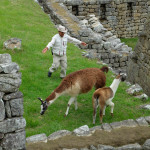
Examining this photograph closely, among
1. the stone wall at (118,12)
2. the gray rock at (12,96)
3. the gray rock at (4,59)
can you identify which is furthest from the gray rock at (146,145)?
the stone wall at (118,12)

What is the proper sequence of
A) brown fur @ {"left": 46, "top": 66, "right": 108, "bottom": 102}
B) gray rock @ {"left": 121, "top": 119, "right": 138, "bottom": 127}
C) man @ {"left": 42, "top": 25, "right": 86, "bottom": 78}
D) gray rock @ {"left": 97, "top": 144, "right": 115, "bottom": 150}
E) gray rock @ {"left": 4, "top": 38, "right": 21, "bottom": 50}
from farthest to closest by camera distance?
gray rock @ {"left": 4, "top": 38, "right": 21, "bottom": 50}
man @ {"left": 42, "top": 25, "right": 86, "bottom": 78}
brown fur @ {"left": 46, "top": 66, "right": 108, "bottom": 102}
gray rock @ {"left": 121, "top": 119, "right": 138, "bottom": 127}
gray rock @ {"left": 97, "top": 144, "right": 115, "bottom": 150}

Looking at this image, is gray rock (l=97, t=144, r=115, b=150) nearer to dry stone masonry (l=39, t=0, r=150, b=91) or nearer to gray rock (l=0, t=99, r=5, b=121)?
gray rock (l=0, t=99, r=5, b=121)

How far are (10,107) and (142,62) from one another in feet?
23.7

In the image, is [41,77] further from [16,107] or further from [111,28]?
[111,28]

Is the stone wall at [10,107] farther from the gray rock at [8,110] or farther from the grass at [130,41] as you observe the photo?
the grass at [130,41]

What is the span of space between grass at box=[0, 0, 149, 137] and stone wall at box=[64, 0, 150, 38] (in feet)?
12.7

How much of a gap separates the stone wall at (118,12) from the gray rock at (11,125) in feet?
51.2

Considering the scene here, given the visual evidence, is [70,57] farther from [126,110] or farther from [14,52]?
[126,110]

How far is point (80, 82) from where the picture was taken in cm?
827

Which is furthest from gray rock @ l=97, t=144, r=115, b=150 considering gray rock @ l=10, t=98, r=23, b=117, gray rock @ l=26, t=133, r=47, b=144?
gray rock @ l=10, t=98, r=23, b=117

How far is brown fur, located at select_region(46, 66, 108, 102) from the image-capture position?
806cm

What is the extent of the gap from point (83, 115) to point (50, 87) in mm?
1873

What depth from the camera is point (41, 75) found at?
35.2 ft

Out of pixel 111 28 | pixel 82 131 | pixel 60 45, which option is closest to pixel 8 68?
pixel 82 131
